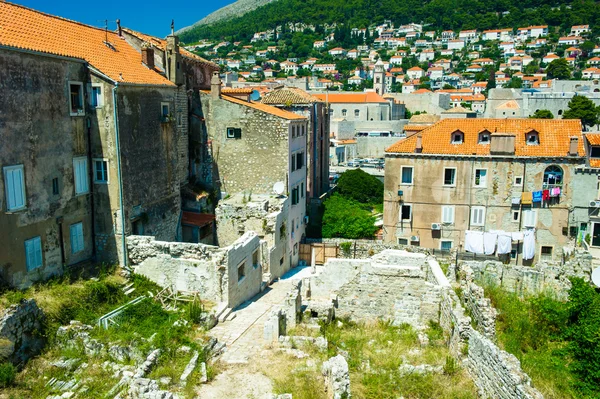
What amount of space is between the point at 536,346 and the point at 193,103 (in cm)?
2276

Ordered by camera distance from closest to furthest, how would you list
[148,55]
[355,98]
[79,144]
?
1. [79,144]
2. [148,55]
3. [355,98]

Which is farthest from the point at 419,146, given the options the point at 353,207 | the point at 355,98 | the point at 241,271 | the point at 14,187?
the point at 355,98

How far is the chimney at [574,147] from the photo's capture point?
32.0 m

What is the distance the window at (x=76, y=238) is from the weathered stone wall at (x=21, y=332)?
499 centimetres

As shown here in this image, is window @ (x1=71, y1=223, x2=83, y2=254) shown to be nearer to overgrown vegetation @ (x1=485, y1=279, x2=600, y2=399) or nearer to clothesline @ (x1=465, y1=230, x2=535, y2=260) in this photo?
overgrown vegetation @ (x1=485, y1=279, x2=600, y2=399)

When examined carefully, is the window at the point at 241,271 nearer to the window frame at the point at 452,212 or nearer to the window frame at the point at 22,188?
the window frame at the point at 22,188

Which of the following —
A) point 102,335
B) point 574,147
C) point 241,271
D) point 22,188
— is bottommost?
point 102,335

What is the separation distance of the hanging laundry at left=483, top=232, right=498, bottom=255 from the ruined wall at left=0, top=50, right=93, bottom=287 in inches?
977

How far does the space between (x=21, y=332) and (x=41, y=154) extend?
6837mm

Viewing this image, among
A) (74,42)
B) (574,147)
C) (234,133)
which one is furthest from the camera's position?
(574,147)

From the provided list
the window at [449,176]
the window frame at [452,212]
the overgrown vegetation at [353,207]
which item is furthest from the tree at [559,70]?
the window frame at [452,212]

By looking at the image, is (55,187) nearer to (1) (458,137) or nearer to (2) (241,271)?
(2) (241,271)

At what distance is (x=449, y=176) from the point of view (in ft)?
113

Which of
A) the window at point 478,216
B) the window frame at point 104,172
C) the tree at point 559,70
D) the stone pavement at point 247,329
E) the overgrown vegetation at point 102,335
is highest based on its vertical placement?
the tree at point 559,70
